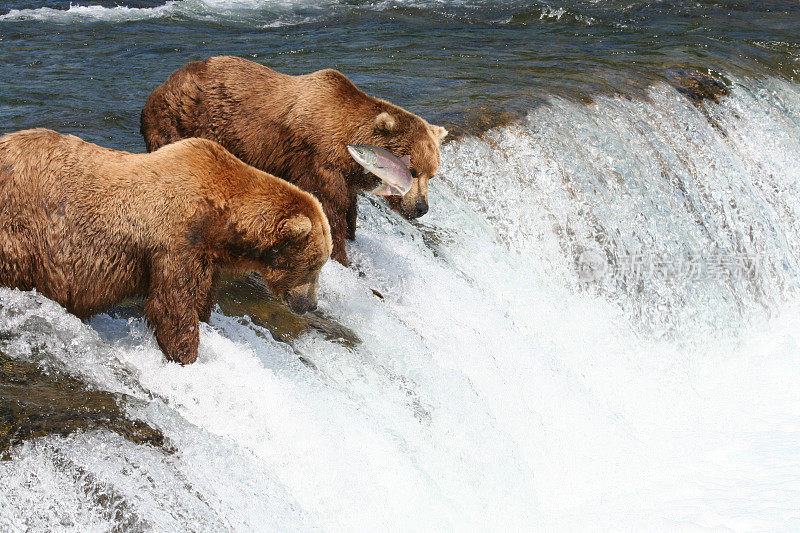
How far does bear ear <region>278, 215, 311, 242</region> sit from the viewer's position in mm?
4191

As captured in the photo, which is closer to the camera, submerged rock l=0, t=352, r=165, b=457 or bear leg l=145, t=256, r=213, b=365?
submerged rock l=0, t=352, r=165, b=457

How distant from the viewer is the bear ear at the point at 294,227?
419 cm

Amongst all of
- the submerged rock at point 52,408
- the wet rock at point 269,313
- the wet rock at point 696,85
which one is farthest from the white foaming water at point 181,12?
the submerged rock at point 52,408

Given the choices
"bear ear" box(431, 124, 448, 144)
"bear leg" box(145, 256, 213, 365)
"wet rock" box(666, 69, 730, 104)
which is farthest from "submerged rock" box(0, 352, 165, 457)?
"wet rock" box(666, 69, 730, 104)

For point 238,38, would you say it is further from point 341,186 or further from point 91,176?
point 91,176

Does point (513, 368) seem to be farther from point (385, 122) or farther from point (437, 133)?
point (385, 122)

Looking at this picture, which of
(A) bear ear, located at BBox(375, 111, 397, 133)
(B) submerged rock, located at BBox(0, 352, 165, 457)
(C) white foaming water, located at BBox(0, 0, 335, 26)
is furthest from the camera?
(C) white foaming water, located at BBox(0, 0, 335, 26)

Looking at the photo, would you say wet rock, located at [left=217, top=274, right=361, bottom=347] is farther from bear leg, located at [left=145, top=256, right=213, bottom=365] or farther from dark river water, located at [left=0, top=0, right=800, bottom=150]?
dark river water, located at [left=0, top=0, right=800, bottom=150]

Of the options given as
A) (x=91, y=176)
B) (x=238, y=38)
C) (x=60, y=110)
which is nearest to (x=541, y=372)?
(x=91, y=176)

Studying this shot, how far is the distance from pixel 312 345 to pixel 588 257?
146 inches

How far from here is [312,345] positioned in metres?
4.95

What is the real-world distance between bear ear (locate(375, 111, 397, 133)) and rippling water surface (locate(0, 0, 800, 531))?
103cm

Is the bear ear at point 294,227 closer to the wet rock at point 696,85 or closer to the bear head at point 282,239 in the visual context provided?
the bear head at point 282,239

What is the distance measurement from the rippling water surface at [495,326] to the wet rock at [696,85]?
2.8 inches
